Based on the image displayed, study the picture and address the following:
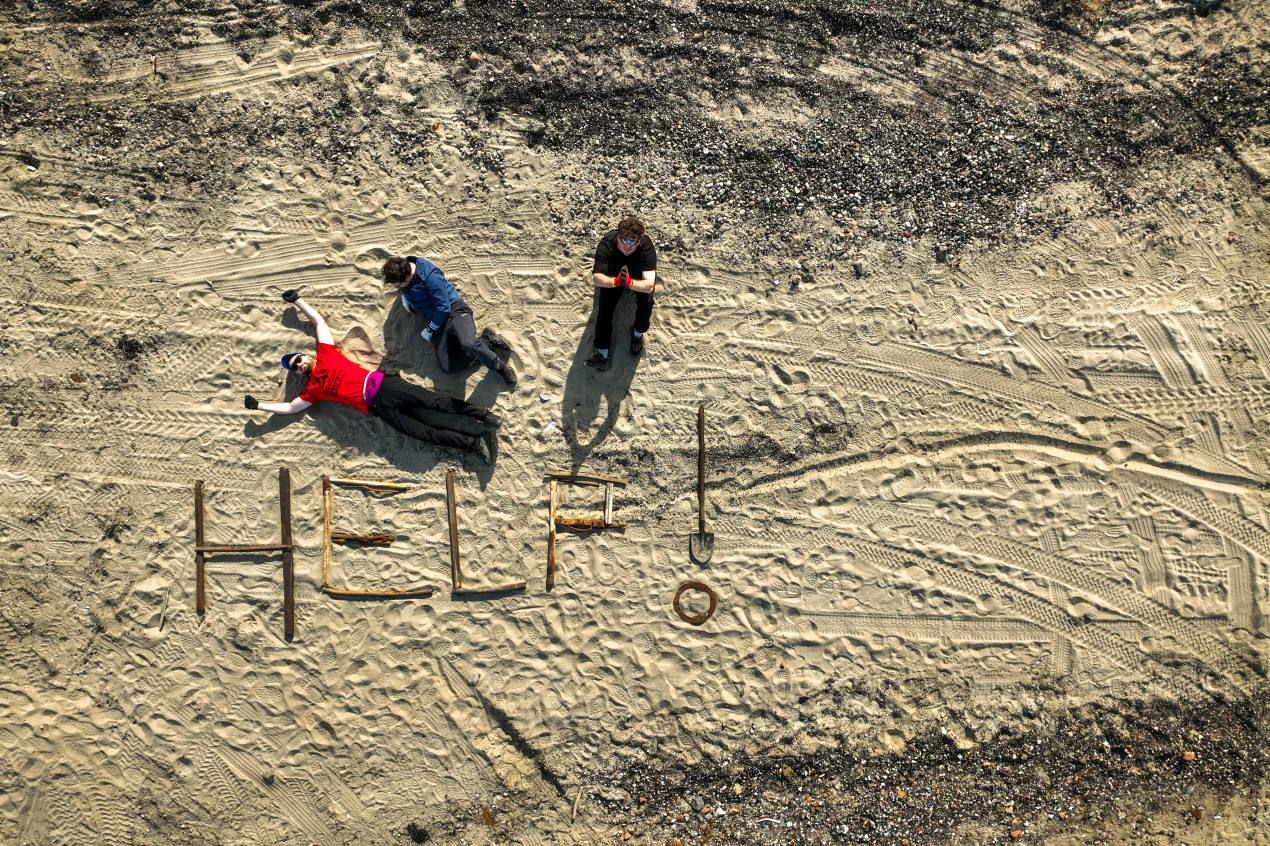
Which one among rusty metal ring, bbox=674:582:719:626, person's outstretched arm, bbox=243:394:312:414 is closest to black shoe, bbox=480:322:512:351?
person's outstretched arm, bbox=243:394:312:414

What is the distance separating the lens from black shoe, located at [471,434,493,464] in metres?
5.36

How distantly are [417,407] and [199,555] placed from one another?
7.73 ft

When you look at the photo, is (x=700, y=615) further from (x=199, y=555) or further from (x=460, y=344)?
(x=199, y=555)

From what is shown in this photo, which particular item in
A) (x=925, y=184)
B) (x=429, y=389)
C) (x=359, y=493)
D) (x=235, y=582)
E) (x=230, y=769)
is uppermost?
(x=925, y=184)

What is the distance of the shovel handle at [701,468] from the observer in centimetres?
541

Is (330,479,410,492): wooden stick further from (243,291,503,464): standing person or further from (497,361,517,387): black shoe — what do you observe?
(497,361,517,387): black shoe

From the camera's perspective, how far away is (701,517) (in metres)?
5.43

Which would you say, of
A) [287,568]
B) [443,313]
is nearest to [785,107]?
[443,313]

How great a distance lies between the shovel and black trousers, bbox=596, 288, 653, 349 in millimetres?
962

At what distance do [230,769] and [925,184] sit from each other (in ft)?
27.2

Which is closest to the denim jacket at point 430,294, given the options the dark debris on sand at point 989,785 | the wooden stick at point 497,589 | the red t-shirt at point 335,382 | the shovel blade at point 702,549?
the red t-shirt at point 335,382

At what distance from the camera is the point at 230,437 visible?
5.43 metres

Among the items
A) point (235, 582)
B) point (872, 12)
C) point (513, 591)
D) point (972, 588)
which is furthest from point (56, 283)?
point (972, 588)

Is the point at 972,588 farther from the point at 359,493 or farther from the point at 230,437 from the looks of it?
the point at 230,437
